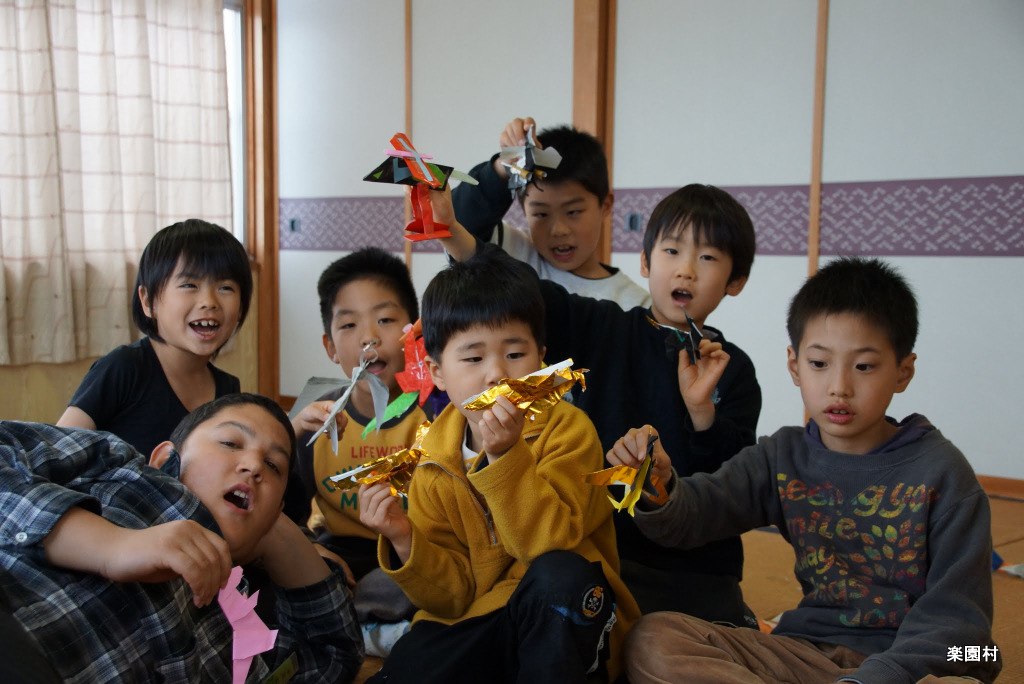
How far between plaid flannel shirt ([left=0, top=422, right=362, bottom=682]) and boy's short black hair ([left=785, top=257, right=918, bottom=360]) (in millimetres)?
1087

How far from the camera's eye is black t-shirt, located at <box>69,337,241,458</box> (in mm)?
1946

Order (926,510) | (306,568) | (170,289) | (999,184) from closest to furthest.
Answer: (926,510), (306,568), (170,289), (999,184)

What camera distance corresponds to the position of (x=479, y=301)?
1423mm

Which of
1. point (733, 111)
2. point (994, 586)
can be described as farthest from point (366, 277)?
point (733, 111)

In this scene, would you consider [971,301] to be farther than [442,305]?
Yes

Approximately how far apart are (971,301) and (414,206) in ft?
8.85

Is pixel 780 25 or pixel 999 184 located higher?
pixel 780 25

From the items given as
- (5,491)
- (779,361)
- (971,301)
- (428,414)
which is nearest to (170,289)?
(428,414)

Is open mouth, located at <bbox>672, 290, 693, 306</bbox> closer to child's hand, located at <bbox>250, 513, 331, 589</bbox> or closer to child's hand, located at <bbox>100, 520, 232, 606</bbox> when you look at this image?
child's hand, located at <bbox>250, 513, 331, 589</bbox>

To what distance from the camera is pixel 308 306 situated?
16.7 feet

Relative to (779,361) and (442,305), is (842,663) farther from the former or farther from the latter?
(779,361)

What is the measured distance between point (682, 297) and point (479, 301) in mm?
532

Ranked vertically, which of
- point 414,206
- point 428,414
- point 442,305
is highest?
point 414,206

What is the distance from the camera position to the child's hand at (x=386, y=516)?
51.8 inches
